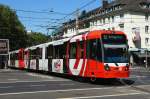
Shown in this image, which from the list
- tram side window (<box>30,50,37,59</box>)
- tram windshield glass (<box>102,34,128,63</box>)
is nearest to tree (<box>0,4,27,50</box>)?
tram side window (<box>30,50,37,59</box>)

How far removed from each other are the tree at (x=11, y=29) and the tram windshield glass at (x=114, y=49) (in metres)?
60.0

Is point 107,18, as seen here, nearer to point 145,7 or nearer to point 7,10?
point 145,7

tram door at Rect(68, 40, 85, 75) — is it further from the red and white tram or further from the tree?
the tree

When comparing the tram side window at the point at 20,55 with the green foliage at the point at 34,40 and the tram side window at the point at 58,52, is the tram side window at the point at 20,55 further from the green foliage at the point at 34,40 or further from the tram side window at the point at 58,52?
the green foliage at the point at 34,40

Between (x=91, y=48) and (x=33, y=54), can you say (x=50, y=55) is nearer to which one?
(x=33, y=54)

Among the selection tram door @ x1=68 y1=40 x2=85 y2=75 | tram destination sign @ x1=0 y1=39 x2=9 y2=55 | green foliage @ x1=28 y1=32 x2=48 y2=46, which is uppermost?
green foliage @ x1=28 y1=32 x2=48 y2=46

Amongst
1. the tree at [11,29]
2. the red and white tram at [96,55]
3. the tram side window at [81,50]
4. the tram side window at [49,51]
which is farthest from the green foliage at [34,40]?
the tram side window at [81,50]

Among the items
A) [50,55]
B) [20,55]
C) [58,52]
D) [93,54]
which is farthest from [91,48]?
[20,55]

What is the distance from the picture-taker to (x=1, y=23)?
85.3m

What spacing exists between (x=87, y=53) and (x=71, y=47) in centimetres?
352

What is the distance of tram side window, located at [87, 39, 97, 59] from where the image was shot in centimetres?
2683

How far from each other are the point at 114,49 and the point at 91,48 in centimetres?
148

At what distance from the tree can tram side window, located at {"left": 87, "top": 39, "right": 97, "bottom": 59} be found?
59.0 m

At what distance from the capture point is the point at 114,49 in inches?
1040
